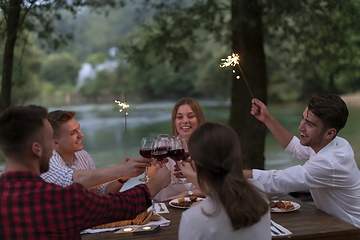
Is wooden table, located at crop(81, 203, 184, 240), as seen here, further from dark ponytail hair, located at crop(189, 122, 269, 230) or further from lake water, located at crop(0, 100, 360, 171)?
lake water, located at crop(0, 100, 360, 171)

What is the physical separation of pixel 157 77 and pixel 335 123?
22.3 feet

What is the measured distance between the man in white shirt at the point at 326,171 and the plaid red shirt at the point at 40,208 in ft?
4.01

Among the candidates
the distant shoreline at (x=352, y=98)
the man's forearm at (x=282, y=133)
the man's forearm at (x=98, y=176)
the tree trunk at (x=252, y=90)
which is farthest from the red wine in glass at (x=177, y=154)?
the distant shoreline at (x=352, y=98)

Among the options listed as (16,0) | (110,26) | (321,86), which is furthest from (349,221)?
(110,26)

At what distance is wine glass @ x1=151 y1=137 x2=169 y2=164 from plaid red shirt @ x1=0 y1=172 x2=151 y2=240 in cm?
72

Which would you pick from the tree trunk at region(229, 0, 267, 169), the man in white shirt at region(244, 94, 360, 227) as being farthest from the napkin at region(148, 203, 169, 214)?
the tree trunk at region(229, 0, 267, 169)

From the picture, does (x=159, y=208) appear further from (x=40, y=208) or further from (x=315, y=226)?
(x=40, y=208)

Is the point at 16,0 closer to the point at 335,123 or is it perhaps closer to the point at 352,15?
the point at 335,123

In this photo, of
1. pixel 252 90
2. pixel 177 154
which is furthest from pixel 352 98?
pixel 177 154

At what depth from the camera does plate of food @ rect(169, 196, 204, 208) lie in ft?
9.72

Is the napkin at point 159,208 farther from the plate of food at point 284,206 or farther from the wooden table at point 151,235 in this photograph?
the plate of food at point 284,206

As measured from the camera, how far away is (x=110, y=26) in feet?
30.0

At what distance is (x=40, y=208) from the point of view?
1714mm

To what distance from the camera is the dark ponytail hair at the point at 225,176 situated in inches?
66.3
